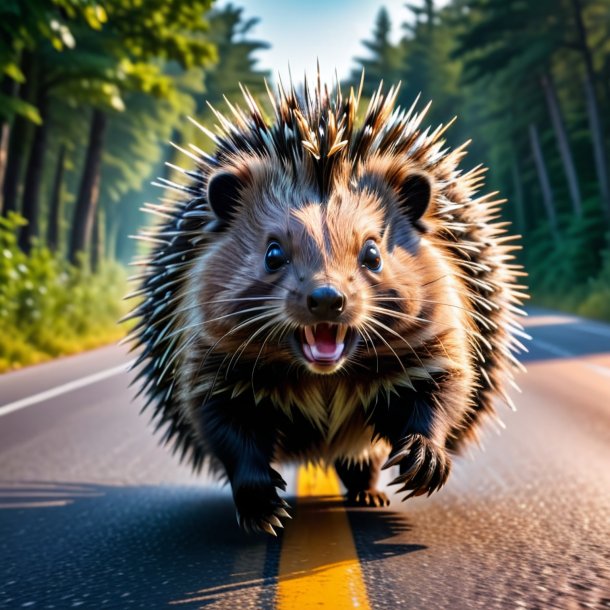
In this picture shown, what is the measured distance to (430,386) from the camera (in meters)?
4.16

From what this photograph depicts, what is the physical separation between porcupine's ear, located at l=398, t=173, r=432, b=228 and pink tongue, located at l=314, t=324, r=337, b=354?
→ 81 centimetres

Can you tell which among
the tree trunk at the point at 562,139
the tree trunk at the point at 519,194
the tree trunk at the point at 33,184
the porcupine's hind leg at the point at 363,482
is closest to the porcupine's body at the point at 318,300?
the porcupine's hind leg at the point at 363,482

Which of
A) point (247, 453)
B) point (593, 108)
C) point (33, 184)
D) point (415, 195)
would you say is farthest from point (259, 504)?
point (593, 108)

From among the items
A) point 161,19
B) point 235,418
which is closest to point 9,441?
point 235,418

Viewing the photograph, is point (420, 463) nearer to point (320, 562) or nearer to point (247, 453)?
point (320, 562)

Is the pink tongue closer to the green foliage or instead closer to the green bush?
the green bush

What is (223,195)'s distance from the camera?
423 centimetres

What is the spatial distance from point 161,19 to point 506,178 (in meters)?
42.5

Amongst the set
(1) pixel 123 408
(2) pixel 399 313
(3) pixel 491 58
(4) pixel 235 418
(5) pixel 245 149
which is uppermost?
(3) pixel 491 58

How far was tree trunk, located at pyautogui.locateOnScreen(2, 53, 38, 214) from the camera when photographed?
64.2 feet

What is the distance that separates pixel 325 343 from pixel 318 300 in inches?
13.8

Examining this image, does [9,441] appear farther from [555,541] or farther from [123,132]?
[123,132]

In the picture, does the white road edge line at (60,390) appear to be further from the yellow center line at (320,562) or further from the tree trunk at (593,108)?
the tree trunk at (593,108)

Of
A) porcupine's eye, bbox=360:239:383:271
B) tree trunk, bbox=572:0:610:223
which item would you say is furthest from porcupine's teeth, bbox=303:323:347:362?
tree trunk, bbox=572:0:610:223
